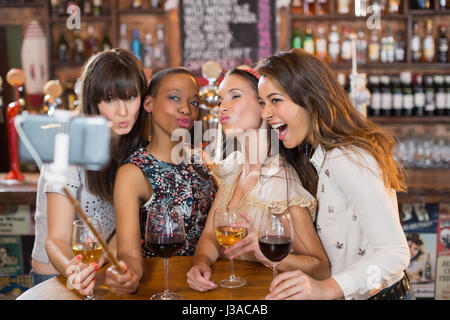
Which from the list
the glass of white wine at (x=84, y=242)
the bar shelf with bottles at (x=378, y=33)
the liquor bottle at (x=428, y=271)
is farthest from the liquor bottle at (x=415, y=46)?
the glass of white wine at (x=84, y=242)

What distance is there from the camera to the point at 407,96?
3.89m

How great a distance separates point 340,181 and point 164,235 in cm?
53

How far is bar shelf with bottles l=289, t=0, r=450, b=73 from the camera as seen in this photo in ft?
13.0

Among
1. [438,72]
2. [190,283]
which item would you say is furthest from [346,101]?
[438,72]

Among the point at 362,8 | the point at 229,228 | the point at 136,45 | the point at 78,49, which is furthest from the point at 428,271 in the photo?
the point at 78,49

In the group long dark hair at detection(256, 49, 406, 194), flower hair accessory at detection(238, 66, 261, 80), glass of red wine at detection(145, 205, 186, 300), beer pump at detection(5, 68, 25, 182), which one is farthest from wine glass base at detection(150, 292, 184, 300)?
beer pump at detection(5, 68, 25, 182)

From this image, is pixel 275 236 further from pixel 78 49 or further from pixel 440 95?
pixel 78 49

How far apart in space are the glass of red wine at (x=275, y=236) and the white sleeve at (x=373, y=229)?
0.16 meters

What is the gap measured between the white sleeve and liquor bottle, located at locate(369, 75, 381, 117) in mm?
2760

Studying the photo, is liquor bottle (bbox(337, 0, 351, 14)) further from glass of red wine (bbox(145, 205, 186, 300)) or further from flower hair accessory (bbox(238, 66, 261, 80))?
glass of red wine (bbox(145, 205, 186, 300))

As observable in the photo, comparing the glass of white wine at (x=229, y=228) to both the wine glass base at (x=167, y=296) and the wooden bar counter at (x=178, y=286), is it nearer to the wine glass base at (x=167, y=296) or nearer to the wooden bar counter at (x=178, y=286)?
the wooden bar counter at (x=178, y=286)

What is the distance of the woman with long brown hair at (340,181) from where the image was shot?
1220 mm

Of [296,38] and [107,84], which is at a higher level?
[296,38]
